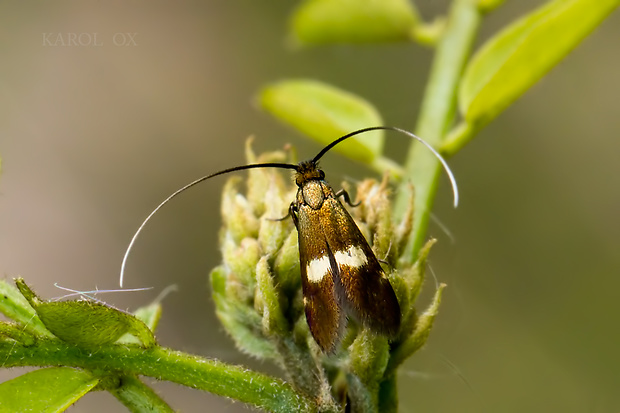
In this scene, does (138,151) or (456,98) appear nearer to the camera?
(456,98)

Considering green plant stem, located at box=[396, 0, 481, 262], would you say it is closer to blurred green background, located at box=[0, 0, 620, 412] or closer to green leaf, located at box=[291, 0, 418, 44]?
green leaf, located at box=[291, 0, 418, 44]

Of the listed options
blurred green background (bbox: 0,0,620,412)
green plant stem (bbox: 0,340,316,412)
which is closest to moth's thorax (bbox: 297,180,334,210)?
green plant stem (bbox: 0,340,316,412)

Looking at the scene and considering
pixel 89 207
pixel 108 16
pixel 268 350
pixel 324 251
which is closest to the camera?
pixel 268 350

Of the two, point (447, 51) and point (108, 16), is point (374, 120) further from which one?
point (108, 16)

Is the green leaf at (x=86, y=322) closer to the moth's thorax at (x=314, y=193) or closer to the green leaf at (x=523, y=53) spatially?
the moth's thorax at (x=314, y=193)

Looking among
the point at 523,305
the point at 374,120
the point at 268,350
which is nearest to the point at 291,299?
the point at 268,350

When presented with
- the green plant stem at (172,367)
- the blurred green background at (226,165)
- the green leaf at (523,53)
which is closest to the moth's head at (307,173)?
the green leaf at (523,53)

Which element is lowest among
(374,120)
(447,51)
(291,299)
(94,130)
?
(94,130)
